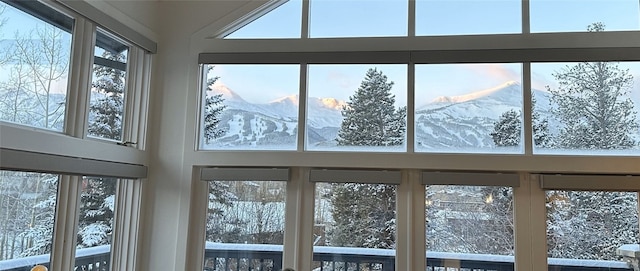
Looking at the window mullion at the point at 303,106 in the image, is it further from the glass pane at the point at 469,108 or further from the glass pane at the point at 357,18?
the glass pane at the point at 469,108

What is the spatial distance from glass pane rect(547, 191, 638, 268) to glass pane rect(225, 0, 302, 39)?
2.55 metres

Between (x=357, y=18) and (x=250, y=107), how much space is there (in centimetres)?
122

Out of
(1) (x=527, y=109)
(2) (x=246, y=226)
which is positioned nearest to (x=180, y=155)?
(2) (x=246, y=226)

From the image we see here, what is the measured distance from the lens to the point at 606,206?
369 cm

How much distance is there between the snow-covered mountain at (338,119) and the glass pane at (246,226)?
39 centimetres

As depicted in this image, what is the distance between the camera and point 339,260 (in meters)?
3.94

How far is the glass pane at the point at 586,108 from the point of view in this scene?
3729 millimetres

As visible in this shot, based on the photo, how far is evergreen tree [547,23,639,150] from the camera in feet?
12.2

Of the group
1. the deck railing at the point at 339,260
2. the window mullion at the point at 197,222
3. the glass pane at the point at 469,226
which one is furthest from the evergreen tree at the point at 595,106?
the window mullion at the point at 197,222

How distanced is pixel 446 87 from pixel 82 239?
122 inches

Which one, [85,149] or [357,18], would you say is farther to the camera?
[357,18]

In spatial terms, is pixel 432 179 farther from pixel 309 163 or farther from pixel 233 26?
pixel 233 26

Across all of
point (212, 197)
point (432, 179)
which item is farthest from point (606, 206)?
point (212, 197)

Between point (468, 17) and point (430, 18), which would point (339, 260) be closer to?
point (430, 18)
